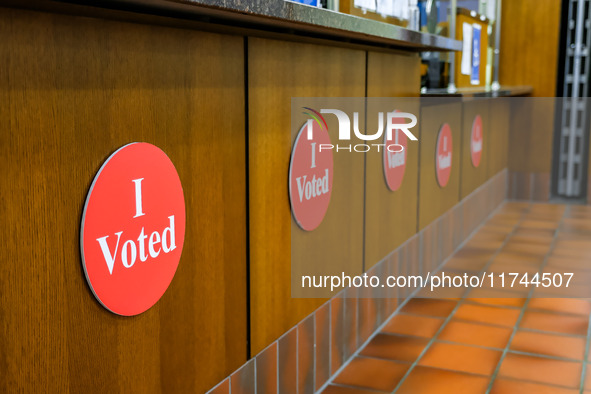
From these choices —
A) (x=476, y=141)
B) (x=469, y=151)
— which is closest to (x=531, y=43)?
(x=476, y=141)

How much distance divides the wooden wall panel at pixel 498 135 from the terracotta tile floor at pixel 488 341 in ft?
5.28

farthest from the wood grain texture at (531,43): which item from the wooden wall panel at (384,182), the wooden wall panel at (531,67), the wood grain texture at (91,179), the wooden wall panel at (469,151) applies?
the wood grain texture at (91,179)

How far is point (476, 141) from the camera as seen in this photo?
526cm

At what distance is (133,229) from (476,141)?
4.23 m

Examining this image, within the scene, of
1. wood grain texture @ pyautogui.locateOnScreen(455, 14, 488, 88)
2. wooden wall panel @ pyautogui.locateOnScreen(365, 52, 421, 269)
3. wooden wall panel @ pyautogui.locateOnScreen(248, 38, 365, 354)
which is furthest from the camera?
wood grain texture @ pyautogui.locateOnScreen(455, 14, 488, 88)

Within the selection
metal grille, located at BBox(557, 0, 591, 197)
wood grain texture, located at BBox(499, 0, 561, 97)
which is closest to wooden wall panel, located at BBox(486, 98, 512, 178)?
wood grain texture, located at BBox(499, 0, 561, 97)

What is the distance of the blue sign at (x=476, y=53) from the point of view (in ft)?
16.5

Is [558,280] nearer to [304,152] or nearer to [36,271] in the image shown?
[304,152]

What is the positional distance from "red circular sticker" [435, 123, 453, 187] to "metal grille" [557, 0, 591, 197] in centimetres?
261

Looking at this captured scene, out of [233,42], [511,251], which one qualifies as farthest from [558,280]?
[233,42]

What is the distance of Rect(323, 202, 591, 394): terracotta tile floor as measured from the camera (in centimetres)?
258

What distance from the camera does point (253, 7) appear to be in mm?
1506

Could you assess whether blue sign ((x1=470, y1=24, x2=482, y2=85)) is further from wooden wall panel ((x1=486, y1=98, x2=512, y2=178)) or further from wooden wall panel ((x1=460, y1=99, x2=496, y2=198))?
wooden wall panel ((x1=486, y1=98, x2=512, y2=178))

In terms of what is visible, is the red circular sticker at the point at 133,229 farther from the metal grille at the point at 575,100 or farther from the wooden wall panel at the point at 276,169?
the metal grille at the point at 575,100
